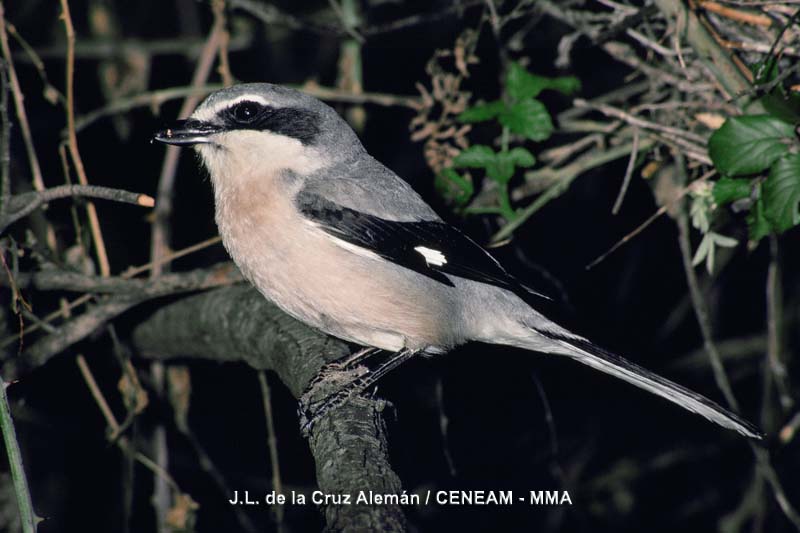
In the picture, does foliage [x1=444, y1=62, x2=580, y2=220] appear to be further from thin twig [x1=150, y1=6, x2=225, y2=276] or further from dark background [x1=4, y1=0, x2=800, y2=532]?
thin twig [x1=150, y1=6, x2=225, y2=276]

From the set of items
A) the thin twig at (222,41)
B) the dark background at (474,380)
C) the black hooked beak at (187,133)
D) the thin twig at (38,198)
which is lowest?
the dark background at (474,380)

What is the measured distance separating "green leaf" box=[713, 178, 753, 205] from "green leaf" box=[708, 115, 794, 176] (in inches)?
7.1

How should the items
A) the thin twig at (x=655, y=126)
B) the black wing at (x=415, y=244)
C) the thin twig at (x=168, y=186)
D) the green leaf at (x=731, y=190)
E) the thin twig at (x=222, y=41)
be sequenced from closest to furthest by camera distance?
1. the green leaf at (x=731, y=190)
2. the black wing at (x=415, y=244)
3. the thin twig at (x=655, y=126)
4. the thin twig at (x=222, y=41)
5. the thin twig at (x=168, y=186)

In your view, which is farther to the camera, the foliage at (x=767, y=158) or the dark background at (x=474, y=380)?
the dark background at (x=474, y=380)

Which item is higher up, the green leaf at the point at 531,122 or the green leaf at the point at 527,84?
the green leaf at the point at 527,84

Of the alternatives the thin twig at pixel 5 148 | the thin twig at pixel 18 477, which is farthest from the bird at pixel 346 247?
the thin twig at pixel 18 477

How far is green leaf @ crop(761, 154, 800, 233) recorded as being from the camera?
2.88 m

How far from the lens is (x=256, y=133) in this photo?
11.4 feet

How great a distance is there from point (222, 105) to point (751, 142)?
86.7 inches

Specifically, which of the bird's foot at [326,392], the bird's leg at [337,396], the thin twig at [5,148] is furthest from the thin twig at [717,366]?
the thin twig at [5,148]

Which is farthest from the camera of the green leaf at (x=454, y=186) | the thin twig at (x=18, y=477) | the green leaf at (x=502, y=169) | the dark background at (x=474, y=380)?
the dark background at (x=474, y=380)

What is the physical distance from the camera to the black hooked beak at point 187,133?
338 cm

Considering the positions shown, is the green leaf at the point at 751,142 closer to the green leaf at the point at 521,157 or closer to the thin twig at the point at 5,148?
the green leaf at the point at 521,157

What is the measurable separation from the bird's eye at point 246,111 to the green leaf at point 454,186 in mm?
1010
